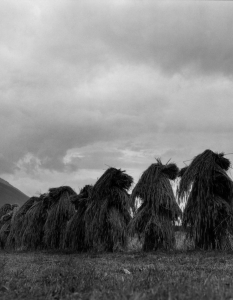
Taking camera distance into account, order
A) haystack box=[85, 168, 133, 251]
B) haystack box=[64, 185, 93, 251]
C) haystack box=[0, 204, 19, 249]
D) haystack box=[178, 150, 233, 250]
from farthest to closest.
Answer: haystack box=[0, 204, 19, 249]
haystack box=[64, 185, 93, 251]
haystack box=[85, 168, 133, 251]
haystack box=[178, 150, 233, 250]

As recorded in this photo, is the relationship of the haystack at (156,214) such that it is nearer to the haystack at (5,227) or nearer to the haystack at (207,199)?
the haystack at (207,199)

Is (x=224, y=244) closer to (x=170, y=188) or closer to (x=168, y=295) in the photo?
(x=170, y=188)

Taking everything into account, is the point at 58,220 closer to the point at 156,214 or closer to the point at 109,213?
the point at 109,213

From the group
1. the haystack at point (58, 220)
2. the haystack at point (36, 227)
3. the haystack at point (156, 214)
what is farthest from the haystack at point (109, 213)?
the haystack at point (36, 227)

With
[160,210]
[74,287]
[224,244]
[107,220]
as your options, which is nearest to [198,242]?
[224,244]

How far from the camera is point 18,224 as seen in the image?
24562 mm

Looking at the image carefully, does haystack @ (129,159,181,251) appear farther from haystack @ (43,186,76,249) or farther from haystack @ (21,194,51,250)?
haystack @ (21,194,51,250)

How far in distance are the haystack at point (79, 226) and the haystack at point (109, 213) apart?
865mm

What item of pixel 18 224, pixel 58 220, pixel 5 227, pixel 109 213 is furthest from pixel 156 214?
pixel 5 227

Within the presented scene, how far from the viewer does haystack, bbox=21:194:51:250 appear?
20.9m

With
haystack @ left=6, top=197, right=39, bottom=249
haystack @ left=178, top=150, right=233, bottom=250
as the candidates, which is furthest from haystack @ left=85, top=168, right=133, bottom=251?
haystack @ left=6, top=197, right=39, bottom=249

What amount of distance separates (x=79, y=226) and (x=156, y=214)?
4843 millimetres

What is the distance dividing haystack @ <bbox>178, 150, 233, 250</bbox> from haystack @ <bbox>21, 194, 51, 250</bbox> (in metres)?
11.4

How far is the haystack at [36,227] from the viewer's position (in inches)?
824
